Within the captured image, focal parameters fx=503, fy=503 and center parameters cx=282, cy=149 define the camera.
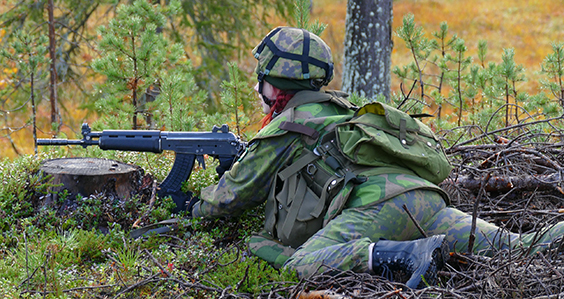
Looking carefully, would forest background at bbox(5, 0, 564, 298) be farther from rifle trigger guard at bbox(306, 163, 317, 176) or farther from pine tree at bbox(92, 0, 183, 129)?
rifle trigger guard at bbox(306, 163, 317, 176)

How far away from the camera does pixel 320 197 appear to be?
3447mm

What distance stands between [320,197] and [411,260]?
85 centimetres

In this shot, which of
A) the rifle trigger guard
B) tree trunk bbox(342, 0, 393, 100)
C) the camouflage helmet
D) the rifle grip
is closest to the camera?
the rifle trigger guard

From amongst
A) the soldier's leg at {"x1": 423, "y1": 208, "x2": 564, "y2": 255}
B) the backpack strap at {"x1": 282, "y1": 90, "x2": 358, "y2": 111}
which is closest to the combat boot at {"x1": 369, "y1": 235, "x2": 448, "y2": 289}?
the soldier's leg at {"x1": 423, "y1": 208, "x2": 564, "y2": 255}

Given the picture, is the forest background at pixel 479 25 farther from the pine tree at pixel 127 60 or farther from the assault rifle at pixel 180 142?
the assault rifle at pixel 180 142

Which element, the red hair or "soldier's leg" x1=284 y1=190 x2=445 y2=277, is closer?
"soldier's leg" x1=284 y1=190 x2=445 y2=277

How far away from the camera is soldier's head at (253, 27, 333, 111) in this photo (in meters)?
3.71

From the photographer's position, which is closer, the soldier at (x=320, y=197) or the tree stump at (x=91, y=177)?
the soldier at (x=320, y=197)

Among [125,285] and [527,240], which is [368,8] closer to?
[527,240]

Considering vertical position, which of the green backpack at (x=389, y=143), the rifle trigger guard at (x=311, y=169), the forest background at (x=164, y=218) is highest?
the green backpack at (x=389, y=143)

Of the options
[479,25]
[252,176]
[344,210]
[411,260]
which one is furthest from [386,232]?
[479,25]

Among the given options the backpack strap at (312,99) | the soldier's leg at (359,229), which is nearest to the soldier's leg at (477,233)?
the soldier's leg at (359,229)

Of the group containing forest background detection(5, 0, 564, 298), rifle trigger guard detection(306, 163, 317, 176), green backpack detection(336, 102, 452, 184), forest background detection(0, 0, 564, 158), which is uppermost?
→ forest background detection(0, 0, 564, 158)

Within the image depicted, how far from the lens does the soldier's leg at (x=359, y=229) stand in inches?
119
